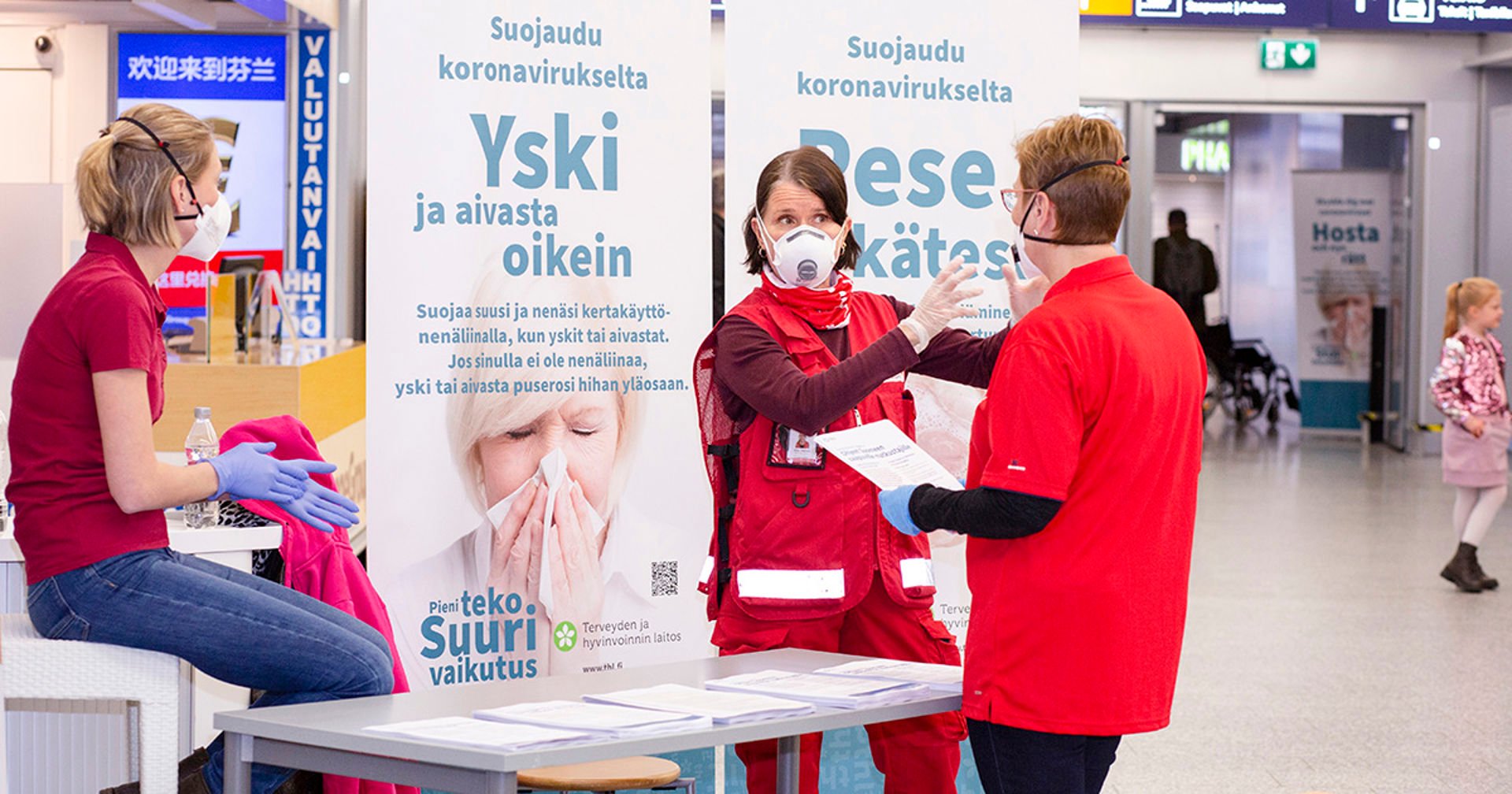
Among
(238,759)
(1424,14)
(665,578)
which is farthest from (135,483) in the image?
(1424,14)

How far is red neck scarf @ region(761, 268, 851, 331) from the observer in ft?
9.98

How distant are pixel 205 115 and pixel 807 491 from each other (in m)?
6.66

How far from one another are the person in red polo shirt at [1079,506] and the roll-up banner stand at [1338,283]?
13.0 metres

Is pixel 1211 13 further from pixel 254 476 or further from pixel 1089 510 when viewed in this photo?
pixel 254 476

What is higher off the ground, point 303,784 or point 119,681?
point 119,681

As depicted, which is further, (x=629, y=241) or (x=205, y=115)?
(x=205, y=115)

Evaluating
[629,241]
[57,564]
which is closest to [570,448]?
[629,241]

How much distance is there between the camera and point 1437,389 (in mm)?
7500

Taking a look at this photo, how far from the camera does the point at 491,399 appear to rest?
3801mm

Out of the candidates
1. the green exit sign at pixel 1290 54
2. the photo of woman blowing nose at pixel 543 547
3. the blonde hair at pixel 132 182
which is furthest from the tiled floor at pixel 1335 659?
the green exit sign at pixel 1290 54

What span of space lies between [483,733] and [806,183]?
1.38 meters

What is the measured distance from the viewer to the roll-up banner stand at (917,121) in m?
3.85

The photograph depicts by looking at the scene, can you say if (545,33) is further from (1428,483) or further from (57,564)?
(1428,483)

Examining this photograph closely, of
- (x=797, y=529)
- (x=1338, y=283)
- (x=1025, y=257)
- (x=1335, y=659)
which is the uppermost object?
(x=1338, y=283)
